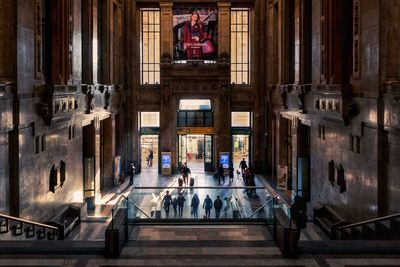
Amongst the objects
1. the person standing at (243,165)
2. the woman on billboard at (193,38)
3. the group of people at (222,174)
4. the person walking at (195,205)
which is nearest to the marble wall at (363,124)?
the person walking at (195,205)

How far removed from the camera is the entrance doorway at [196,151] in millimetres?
35719

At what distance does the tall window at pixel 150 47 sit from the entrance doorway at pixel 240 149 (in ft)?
20.3

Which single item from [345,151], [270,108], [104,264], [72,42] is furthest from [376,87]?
[270,108]

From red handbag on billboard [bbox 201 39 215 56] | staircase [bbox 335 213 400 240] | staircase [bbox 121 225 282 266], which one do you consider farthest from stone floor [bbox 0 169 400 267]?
red handbag on billboard [bbox 201 39 215 56]

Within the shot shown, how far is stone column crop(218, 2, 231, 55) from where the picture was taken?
34781 mm

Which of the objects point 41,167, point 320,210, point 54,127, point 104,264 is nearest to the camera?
point 104,264

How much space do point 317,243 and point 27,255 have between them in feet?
16.7

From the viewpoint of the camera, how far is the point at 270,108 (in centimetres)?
3375

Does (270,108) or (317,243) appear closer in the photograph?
(317,243)

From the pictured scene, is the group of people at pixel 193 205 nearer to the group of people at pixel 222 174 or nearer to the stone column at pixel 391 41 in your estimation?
the stone column at pixel 391 41

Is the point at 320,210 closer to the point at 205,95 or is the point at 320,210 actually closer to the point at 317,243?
the point at 317,243

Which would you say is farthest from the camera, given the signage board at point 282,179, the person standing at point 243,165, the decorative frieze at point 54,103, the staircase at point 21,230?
the person standing at point 243,165

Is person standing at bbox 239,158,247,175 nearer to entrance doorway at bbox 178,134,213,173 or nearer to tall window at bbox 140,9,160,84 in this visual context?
entrance doorway at bbox 178,134,213,173

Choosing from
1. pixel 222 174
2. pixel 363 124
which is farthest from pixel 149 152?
pixel 363 124
